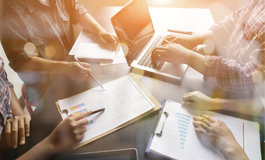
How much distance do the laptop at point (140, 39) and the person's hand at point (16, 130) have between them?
48cm

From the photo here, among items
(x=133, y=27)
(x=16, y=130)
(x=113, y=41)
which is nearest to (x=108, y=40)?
(x=113, y=41)

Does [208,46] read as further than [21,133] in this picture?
Yes

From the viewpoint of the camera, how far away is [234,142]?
489 mm

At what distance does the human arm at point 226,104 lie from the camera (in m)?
0.58

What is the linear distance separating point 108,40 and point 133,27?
0.16 metres

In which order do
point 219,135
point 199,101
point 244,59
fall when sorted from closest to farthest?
point 219,135 → point 199,101 → point 244,59

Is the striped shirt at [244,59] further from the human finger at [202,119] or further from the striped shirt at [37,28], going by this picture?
the striped shirt at [37,28]

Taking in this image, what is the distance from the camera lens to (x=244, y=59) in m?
0.72

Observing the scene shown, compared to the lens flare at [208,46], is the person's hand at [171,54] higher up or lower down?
higher up

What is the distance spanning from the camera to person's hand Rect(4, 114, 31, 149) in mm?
539

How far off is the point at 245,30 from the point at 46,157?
971mm

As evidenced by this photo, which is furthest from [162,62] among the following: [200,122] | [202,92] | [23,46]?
[23,46]

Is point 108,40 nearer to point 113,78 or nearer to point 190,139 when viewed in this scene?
point 113,78

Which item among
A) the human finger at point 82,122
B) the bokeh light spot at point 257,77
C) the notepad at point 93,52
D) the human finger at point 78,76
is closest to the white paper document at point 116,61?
the notepad at point 93,52
